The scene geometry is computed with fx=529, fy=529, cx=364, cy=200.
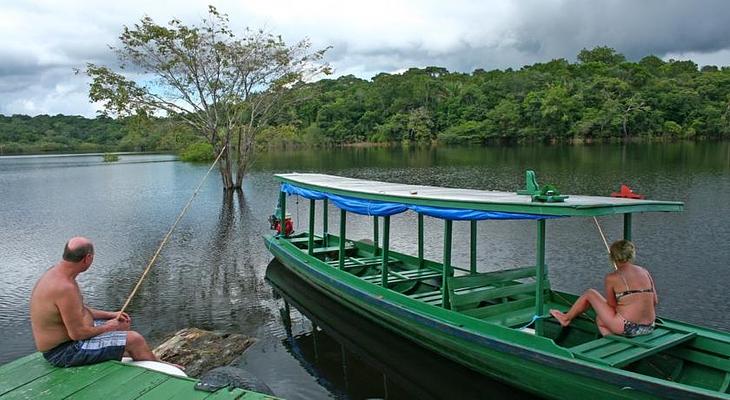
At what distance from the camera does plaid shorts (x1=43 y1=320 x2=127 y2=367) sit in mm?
5750

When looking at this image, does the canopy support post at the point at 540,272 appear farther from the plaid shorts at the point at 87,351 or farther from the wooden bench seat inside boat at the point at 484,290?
the plaid shorts at the point at 87,351

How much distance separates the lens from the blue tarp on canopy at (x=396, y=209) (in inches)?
305

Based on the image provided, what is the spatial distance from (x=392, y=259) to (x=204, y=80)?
23.8 metres

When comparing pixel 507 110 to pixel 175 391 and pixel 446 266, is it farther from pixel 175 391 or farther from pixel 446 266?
pixel 175 391

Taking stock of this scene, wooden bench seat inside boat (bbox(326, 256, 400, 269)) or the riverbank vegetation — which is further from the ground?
the riverbank vegetation

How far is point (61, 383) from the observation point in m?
5.38

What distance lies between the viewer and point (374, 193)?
400 inches

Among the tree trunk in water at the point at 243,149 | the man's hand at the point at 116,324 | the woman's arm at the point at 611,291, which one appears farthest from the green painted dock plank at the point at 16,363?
the tree trunk in water at the point at 243,149

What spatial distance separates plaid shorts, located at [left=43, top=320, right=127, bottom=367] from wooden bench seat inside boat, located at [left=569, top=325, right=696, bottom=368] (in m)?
5.49

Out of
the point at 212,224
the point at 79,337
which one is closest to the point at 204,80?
the point at 212,224

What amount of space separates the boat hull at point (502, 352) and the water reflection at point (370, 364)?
32 centimetres

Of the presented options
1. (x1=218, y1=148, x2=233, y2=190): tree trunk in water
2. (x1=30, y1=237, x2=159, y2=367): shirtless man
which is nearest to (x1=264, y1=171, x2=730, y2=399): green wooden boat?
(x1=30, y1=237, x2=159, y2=367): shirtless man

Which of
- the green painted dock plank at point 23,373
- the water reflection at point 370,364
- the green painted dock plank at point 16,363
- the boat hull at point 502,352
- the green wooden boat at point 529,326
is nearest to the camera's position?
the green painted dock plank at point 23,373

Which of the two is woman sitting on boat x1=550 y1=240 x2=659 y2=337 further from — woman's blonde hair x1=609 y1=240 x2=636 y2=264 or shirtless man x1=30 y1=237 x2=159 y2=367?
shirtless man x1=30 y1=237 x2=159 y2=367
